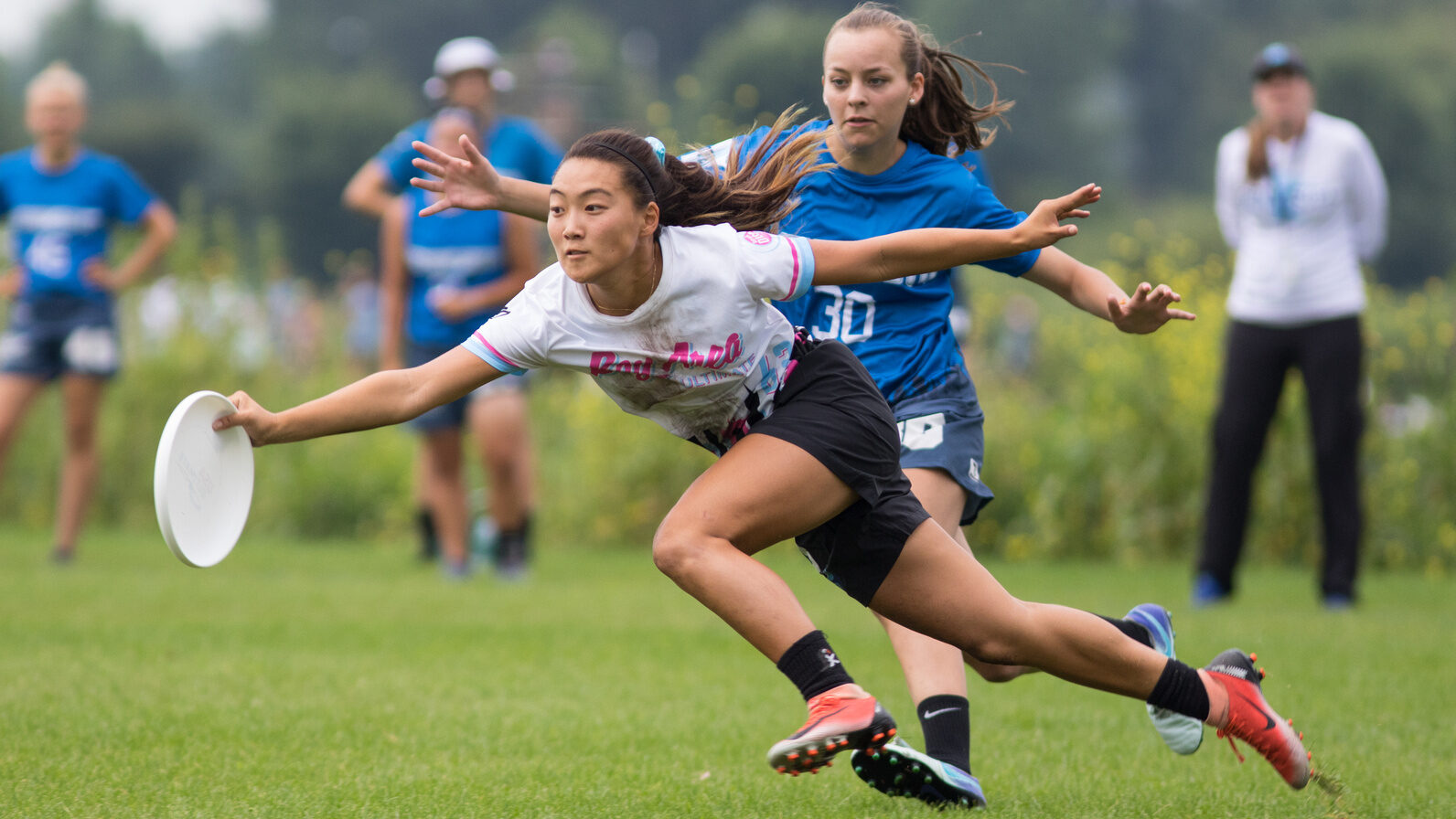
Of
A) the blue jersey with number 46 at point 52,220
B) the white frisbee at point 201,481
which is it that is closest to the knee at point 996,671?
the white frisbee at point 201,481

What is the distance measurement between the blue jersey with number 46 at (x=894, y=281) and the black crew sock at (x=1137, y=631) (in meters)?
0.75

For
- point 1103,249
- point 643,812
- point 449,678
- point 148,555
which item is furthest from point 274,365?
point 1103,249

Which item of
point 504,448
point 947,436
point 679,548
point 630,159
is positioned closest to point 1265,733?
point 947,436

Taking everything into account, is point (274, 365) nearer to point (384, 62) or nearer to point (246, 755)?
point (246, 755)

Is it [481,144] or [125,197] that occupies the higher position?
[481,144]

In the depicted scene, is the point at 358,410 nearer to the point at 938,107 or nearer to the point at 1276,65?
the point at 938,107

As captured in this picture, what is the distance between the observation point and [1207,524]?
23.0 ft

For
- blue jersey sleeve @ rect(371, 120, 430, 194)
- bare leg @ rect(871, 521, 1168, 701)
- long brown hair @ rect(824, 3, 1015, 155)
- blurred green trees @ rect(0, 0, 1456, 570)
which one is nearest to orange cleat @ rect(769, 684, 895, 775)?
bare leg @ rect(871, 521, 1168, 701)

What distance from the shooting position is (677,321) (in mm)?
3090

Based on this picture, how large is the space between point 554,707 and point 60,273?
453cm

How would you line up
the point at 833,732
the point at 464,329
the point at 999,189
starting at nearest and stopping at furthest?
the point at 833,732
the point at 464,329
the point at 999,189

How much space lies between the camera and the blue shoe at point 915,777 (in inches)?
131

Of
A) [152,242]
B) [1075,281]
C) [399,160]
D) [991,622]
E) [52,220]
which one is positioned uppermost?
[399,160]

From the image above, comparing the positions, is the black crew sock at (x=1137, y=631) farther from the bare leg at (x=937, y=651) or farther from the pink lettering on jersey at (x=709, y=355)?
the pink lettering on jersey at (x=709, y=355)
